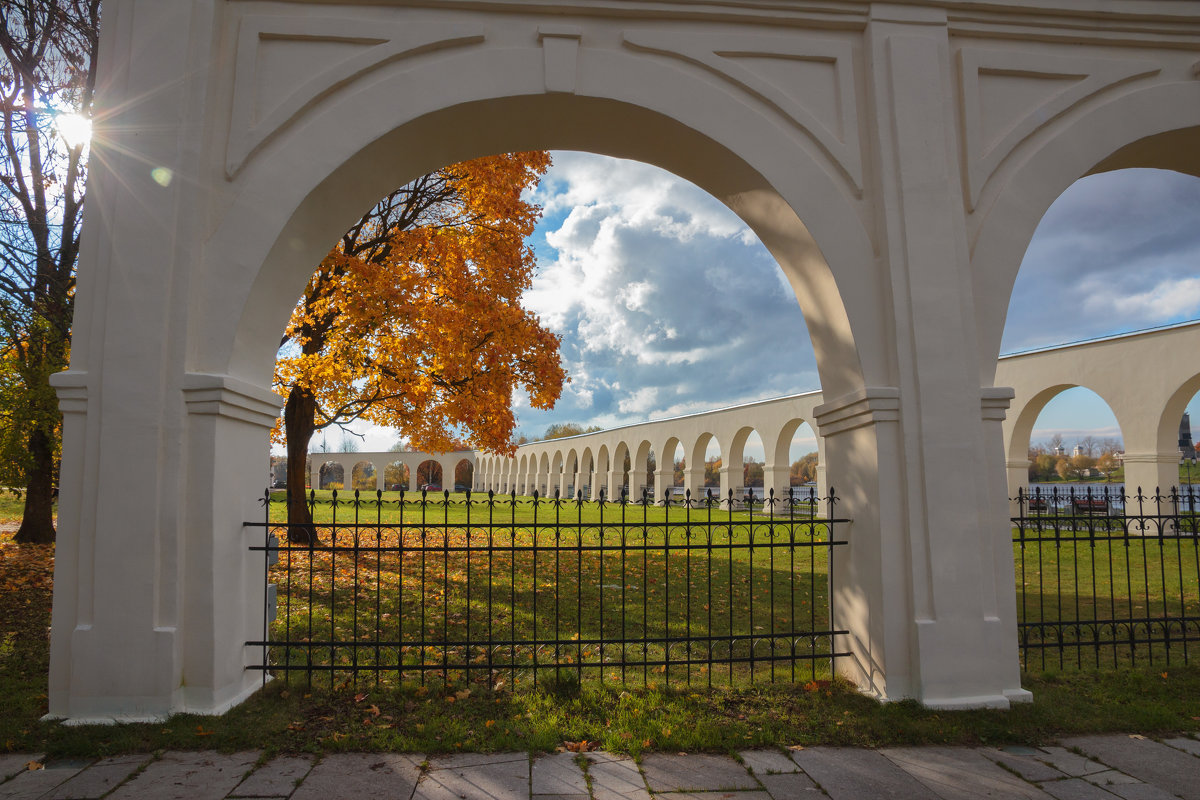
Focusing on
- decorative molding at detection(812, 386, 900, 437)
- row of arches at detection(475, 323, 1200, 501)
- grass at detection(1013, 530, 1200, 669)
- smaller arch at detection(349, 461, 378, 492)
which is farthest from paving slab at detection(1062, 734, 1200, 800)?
smaller arch at detection(349, 461, 378, 492)

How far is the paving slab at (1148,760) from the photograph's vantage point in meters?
3.18

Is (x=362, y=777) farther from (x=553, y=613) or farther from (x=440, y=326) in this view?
(x=440, y=326)

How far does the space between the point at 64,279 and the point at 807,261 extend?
25.1ft

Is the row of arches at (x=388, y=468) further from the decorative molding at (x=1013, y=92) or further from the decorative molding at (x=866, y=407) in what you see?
the decorative molding at (x=1013, y=92)

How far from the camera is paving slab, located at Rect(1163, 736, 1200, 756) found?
3.57 metres

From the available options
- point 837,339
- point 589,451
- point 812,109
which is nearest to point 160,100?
point 812,109

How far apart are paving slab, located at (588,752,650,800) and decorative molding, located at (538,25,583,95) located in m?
3.86

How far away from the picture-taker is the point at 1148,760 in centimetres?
345

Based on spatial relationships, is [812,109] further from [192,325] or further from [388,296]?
[388,296]

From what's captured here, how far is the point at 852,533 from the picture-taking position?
15.2ft

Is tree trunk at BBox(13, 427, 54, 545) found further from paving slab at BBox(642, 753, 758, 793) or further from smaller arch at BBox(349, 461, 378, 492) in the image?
smaller arch at BBox(349, 461, 378, 492)

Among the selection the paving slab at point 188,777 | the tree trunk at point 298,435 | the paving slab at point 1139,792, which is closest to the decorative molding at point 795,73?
the paving slab at point 1139,792

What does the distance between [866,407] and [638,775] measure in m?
2.49

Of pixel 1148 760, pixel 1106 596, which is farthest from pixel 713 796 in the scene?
pixel 1106 596
